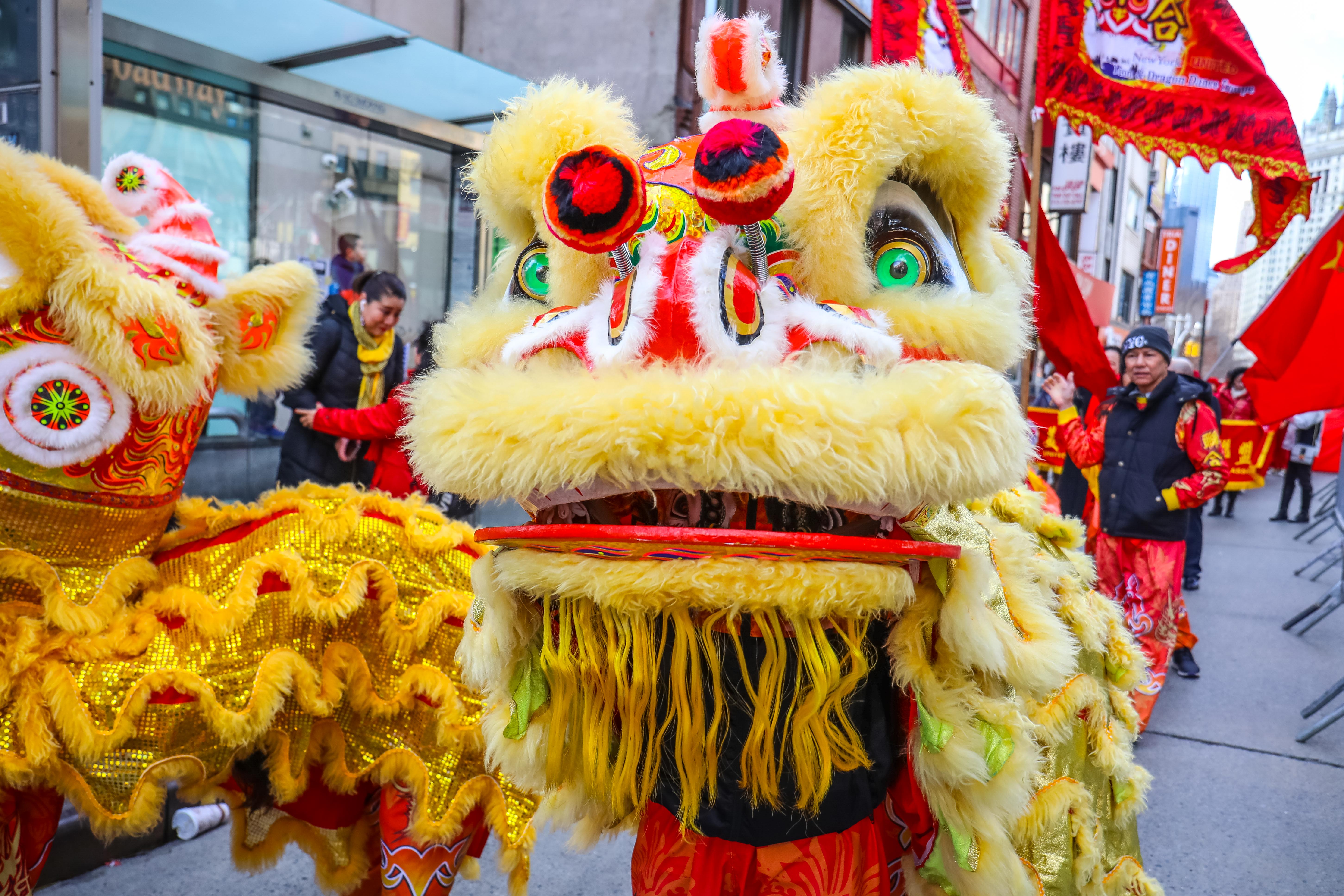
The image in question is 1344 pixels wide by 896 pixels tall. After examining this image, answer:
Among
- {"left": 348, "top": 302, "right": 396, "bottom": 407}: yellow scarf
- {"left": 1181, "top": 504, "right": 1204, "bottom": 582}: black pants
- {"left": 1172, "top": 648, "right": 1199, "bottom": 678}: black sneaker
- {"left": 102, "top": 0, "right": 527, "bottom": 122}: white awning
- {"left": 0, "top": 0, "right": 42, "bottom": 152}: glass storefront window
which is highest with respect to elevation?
{"left": 102, "top": 0, "right": 527, "bottom": 122}: white awning

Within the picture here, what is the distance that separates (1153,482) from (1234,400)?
6.43m

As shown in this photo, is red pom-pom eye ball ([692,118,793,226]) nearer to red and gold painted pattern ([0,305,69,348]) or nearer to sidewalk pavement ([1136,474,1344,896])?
red and gold painted pattern ([0,305,69,348])

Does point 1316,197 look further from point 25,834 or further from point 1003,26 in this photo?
point 25,834

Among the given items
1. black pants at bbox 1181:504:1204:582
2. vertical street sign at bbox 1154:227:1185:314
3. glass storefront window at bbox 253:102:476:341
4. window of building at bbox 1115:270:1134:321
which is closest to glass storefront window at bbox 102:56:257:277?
glass storefront window at bbox 253:102:476:341

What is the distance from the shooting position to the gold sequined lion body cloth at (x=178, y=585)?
5.15 feet

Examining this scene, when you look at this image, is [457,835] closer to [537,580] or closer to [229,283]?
[537,580]

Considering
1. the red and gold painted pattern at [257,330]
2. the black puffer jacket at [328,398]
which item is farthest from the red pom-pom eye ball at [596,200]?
the black puffer jacket at [328,398]

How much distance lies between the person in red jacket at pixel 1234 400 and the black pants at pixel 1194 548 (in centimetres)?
156

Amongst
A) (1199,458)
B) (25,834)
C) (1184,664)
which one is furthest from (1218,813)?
(25,834)

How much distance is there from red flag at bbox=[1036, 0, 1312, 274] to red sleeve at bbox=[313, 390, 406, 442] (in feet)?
10.1

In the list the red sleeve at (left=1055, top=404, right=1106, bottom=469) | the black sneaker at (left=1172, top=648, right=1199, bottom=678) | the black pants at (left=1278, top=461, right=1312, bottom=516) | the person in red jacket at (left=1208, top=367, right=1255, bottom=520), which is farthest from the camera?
the black pants at (left=1278, top=461, right=1312, bottom=516)

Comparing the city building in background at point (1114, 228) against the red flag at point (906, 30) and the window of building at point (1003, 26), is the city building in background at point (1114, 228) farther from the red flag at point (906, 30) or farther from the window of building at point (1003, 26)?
the red flag at point (906, 30)

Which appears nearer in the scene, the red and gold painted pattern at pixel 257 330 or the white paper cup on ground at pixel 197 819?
the red and gold painted pattern at pixel 257 330

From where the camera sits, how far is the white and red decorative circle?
1.55 m
